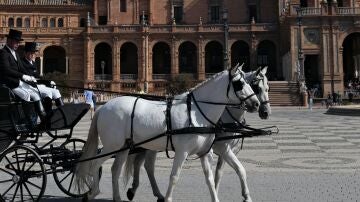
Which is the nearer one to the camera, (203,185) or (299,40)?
(203,185)

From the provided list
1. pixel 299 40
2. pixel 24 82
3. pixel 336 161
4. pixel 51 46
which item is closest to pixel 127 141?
pixel 24 82

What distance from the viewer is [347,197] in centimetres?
787

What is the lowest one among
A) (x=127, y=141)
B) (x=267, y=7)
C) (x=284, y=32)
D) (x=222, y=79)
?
(x=127, y=141)

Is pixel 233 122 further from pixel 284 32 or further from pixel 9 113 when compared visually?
pixel 284 32

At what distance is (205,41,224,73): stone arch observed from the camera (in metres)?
64.0

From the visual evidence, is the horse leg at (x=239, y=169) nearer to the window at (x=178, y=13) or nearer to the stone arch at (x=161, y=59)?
the stone arch at (x=161, y=59)

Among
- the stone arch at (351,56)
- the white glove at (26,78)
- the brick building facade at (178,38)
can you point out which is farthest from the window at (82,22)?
the white glove at (26,78)

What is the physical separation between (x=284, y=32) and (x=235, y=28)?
6.89 meters

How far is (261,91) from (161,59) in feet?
188

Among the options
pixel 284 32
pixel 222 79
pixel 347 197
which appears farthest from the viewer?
pixel 284 32

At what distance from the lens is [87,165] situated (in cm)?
760

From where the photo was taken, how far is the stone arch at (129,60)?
6354cm

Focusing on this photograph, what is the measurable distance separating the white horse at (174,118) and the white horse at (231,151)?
9.4 inches

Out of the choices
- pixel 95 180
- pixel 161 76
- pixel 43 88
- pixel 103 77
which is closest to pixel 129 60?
pixel 103 77
